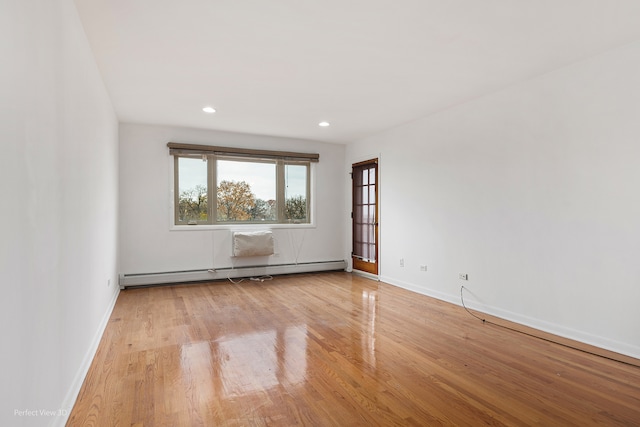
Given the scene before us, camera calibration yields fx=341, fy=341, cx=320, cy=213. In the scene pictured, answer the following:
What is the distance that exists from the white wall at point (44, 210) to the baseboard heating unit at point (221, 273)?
2528 mm

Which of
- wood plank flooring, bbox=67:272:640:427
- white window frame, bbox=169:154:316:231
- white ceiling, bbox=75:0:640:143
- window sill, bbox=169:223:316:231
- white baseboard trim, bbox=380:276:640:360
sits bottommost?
wood plank flooring, bbox=67:272:640:427

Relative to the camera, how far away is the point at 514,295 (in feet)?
12.0

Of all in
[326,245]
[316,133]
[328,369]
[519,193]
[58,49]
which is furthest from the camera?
[326,245]

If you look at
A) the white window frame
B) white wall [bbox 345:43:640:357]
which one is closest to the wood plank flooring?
white wall [bbox 345:43:640:357]

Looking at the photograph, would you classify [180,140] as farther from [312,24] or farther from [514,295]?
[514,295]

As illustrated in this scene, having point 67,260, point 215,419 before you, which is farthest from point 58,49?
point 215,419

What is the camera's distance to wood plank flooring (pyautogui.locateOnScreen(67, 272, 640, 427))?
1.94m

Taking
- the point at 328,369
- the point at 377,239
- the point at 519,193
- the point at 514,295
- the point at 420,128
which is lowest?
the point at 328,369

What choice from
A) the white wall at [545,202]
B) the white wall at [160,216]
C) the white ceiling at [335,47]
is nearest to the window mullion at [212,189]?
the white wall at [160,216]

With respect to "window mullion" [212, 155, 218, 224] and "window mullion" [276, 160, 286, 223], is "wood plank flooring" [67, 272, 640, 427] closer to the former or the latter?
"window mullion" [212, 155, 218, 224]

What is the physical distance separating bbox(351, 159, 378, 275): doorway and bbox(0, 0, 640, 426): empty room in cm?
44

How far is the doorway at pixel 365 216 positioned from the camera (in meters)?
5.98

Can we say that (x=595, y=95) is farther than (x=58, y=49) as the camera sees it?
Yes

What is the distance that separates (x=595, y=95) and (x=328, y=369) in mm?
3277
